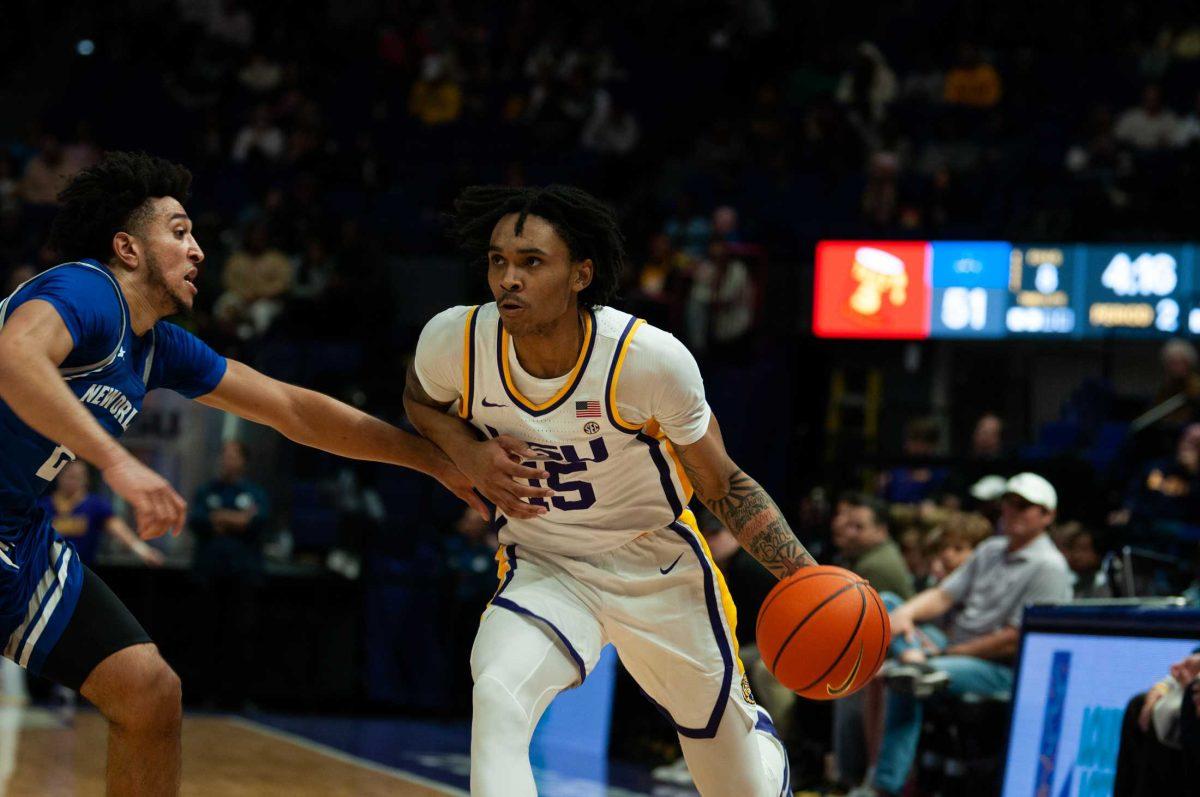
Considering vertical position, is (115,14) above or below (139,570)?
above

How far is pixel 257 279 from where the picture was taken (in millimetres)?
13734

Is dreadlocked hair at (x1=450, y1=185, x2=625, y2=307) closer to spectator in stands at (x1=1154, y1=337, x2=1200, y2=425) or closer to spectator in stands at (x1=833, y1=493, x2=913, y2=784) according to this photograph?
spectator in stands at (x1=833, y1=493, x2=913, y2=784)

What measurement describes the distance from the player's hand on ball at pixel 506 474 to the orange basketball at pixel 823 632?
73 centimetres

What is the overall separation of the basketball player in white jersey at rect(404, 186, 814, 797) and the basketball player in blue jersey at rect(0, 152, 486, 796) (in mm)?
766

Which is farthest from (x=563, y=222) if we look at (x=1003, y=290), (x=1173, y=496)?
(x=1003, y=290)

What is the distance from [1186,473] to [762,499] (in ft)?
17.9

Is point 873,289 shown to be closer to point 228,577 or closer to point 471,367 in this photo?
point 228,577

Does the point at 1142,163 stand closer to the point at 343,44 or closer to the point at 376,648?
the point at 376,648

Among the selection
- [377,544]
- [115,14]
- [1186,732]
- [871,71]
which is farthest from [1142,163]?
[115,14]

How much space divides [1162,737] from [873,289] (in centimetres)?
612

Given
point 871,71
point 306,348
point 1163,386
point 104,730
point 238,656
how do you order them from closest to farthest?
point 104,730 < point 1163,386 < point 238,656 < point 306,348 < point 871,71

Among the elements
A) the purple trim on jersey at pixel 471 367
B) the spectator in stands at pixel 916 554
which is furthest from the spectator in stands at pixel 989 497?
the purple trim on jersey at pixel 471 367

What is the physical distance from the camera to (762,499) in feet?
15.0

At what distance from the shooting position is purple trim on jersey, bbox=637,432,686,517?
4535 mm
